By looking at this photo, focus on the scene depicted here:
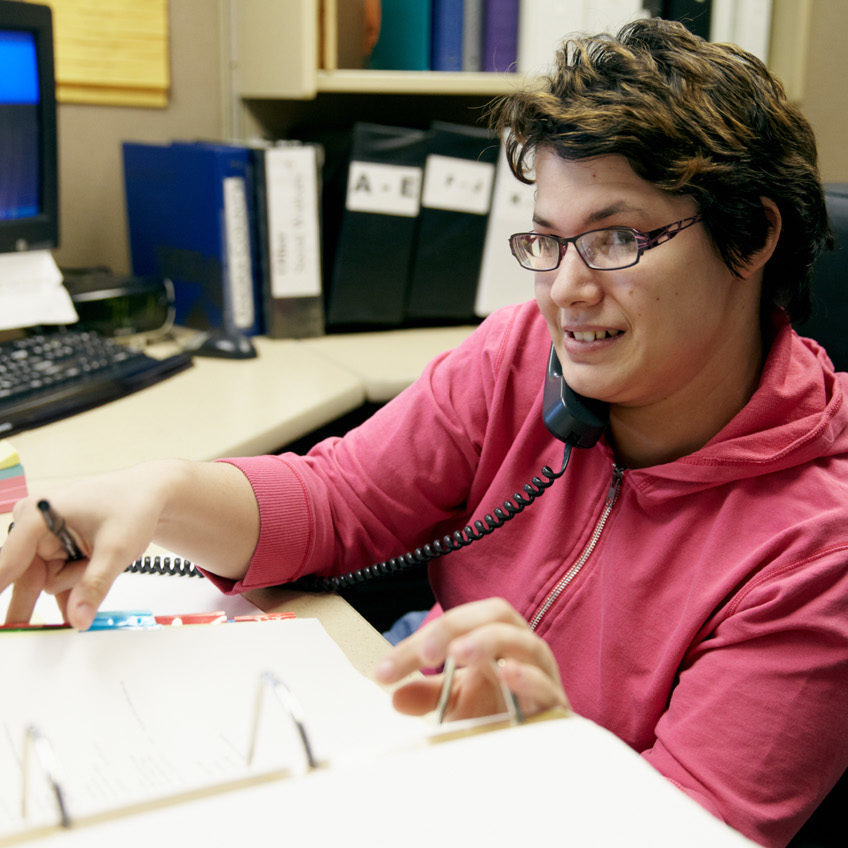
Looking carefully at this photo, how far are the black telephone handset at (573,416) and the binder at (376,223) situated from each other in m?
0.90

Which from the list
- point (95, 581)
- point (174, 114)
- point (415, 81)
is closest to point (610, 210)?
point (95, 581)

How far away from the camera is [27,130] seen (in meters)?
1.34

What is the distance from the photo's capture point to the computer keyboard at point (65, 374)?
1.10 meters

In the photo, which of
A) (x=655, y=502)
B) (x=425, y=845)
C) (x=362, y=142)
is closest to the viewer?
(x=425, y=845)

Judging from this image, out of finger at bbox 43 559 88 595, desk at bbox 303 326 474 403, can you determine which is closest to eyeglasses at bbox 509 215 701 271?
finger at bbox 43 559 88 595

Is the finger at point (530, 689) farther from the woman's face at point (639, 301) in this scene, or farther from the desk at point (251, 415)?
the woman's face at point (639, 301)

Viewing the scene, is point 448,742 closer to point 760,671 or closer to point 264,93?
point 760,671

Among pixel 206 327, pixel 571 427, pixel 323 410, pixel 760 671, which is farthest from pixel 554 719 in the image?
pixel 206 327

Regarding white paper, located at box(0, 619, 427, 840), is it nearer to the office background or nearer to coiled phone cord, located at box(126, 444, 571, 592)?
coiled phone cord, located at box(126, 444, 571, 592)

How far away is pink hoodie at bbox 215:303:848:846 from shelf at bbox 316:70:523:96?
0.78 m

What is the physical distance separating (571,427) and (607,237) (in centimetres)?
17

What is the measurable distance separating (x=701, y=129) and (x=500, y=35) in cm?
A: 105

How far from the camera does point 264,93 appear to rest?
5.62 feet

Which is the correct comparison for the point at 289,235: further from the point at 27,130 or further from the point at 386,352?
the point at 27,130
